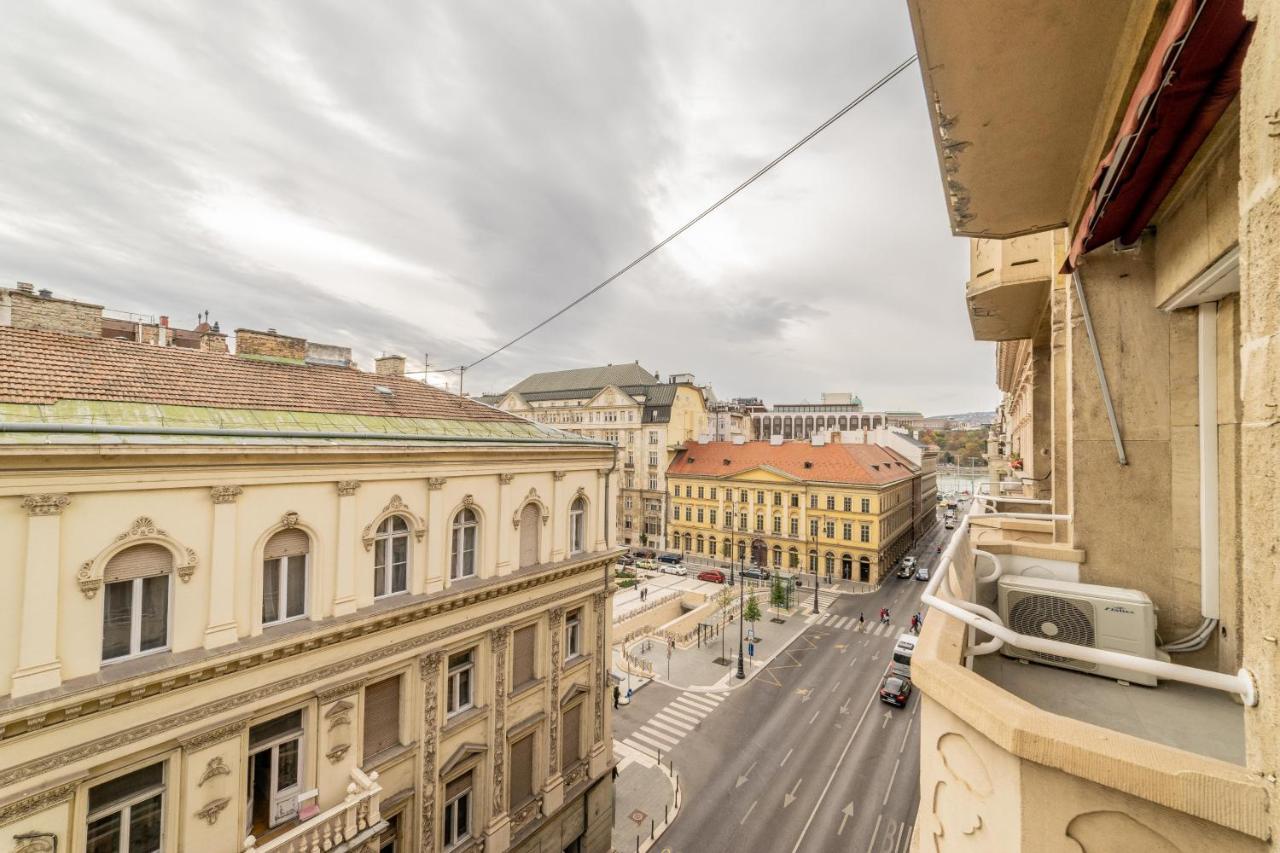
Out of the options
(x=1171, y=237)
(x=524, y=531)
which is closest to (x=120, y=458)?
(x=524, y=531)

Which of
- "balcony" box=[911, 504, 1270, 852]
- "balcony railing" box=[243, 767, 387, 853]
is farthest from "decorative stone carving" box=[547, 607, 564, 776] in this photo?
"balcony" box=[911, 504, 1270, 852]

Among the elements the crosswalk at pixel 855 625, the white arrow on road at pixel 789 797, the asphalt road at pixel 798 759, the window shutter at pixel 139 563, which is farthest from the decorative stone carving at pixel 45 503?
the crosswalk at pixel 855 625

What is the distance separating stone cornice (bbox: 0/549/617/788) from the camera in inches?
285

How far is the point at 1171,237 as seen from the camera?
13.4ft

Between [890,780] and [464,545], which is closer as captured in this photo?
[464,545]

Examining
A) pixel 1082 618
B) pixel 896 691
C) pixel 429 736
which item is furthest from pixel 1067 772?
pixel 896 691

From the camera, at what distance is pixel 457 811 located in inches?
487

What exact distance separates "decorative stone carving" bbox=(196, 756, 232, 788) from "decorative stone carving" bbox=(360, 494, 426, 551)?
397 cm

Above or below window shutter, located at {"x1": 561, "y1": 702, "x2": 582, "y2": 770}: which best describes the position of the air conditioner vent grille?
above

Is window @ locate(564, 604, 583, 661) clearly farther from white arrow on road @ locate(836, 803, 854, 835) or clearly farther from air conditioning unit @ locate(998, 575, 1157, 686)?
air conditioning unit @ locate(998, 575, 1157, 686)

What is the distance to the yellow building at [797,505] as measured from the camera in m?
47.3

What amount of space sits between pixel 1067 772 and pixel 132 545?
37.5ft

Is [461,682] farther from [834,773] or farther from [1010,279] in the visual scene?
[834,773]

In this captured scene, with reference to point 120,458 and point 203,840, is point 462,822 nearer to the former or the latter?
point 203,840
